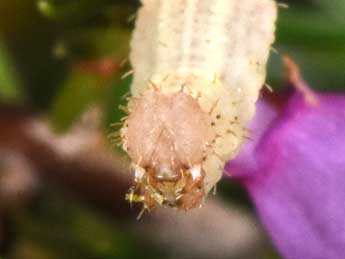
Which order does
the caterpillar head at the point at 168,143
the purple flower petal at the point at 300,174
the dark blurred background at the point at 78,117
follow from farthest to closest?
the dark blurred background at the point at 78,117 < the purple flower petal at the point at 300,174 < the caterpillar head at the point at 168,143

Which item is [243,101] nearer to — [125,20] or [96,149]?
[125,20]

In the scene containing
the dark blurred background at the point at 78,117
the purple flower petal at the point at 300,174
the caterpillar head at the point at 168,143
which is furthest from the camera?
the dark blurred background at the point at 78,117

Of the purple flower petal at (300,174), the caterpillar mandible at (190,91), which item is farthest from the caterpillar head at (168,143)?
the purple flower petal at (300,174)

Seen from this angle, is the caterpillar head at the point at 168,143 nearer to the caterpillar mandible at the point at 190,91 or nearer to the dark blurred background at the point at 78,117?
the caterpillar mandible at the point at 190,91

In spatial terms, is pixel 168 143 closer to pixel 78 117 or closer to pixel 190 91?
pixel 190 91

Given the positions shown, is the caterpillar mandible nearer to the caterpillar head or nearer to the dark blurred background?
the caterpillar head

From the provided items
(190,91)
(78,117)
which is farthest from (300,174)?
(78,117)

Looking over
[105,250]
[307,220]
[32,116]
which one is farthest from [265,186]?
[32,116]
